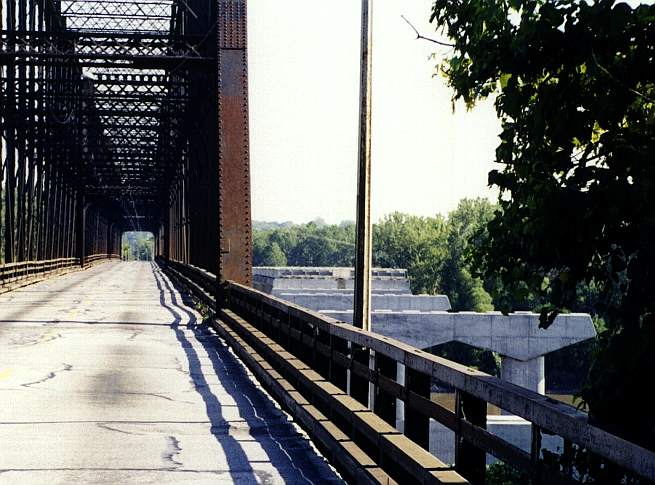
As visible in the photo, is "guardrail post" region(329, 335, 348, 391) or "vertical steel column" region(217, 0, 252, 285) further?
"vertical steel column" region(217, 0, 252, 285)

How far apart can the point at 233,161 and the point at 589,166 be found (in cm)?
1746

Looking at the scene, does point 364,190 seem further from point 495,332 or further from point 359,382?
point 495,332

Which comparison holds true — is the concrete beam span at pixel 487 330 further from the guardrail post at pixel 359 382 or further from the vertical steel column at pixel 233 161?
the guardrail post at pixel 359 382

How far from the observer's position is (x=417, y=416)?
7574 mm

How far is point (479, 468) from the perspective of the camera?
6.31 metres

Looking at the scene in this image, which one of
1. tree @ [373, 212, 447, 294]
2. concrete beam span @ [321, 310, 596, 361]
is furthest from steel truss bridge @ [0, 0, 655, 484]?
tree @ [373, 212, 447, 294]

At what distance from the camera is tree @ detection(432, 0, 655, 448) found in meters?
5.35

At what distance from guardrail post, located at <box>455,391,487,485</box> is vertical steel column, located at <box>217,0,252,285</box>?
16.7m

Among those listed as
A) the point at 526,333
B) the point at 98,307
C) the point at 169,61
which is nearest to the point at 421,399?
the point at 169,61

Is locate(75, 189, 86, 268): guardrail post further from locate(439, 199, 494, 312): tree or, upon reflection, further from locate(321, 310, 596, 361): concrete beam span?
locate(439, 199, 494, 312): tree

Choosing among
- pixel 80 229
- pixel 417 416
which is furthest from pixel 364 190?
pixel 80 229

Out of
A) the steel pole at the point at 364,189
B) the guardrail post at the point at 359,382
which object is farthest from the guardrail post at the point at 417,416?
the steel pole at the point at 364,189

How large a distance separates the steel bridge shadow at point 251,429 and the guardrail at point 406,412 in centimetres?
21

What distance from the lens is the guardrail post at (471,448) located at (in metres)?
6.29
